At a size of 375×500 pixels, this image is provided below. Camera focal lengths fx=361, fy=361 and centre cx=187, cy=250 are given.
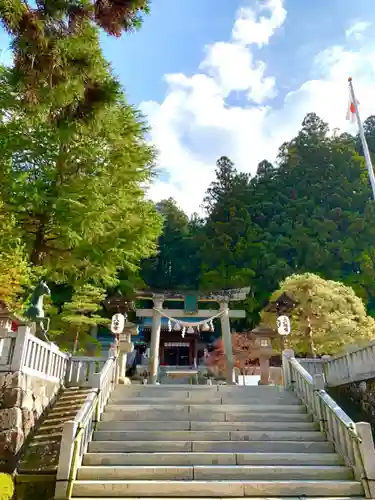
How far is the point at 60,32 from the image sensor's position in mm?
5105

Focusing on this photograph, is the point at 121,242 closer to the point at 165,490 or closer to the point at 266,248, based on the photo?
the point at 165,490

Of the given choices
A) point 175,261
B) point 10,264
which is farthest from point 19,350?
point 175,261

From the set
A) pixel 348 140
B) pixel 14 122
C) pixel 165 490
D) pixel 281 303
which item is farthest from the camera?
pixel 348 140

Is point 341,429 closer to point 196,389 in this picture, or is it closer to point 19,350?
point 196,389

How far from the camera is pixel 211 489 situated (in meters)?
4.88

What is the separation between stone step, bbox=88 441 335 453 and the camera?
6012 mm

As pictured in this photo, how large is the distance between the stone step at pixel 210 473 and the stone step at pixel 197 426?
1423mm

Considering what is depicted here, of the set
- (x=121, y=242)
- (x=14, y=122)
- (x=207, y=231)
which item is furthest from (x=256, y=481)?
(x=207, y=231)

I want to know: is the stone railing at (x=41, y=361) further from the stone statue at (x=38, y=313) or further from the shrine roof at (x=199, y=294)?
the shrine roof at (x=199, y=294)

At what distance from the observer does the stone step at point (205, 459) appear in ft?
18.4

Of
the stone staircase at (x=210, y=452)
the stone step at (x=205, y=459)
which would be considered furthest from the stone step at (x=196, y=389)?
the stone step at (x=205, y=459)

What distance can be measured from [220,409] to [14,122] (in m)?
9.93

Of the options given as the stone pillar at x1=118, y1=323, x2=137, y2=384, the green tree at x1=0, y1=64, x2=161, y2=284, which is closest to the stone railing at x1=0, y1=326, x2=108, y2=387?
the stone pillar at x1=118, y1=323, x2=137, y2=384

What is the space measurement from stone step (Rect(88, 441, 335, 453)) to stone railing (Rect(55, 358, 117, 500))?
421 mm
